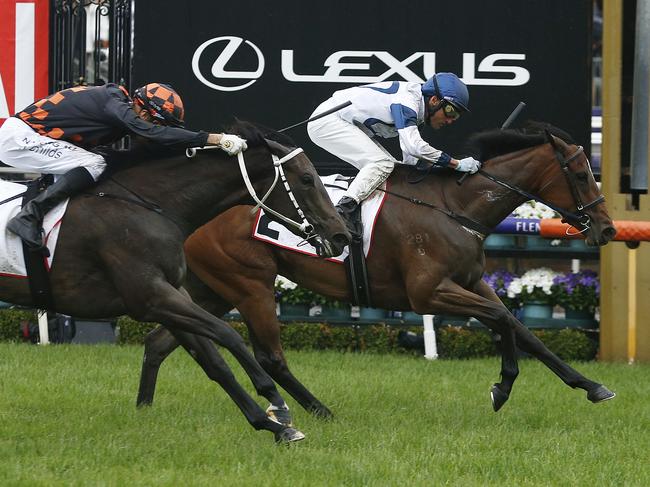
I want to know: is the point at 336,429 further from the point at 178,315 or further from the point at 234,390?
the point at 178,315

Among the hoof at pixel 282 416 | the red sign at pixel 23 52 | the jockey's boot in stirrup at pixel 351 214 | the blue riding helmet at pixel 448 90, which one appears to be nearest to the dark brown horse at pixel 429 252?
the jockey's boot in stirrup at pixel 351 214

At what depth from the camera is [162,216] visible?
6086 mm

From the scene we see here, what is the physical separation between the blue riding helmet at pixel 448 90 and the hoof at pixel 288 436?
237 centimetres

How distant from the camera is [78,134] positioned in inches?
241

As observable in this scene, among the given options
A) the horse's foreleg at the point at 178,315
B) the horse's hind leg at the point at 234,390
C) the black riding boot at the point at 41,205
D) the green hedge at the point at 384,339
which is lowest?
the green hedge at the point at 384,339

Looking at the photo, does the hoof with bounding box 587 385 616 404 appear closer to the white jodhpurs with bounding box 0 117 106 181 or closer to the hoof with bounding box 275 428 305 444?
the hoof with bounding box 275 428 305 444

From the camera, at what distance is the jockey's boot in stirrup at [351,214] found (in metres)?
7.39

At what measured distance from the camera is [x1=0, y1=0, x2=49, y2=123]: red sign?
1045 cm

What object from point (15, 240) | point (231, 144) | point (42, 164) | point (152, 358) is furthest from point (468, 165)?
point (15, 240)

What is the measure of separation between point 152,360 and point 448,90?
2393 mm

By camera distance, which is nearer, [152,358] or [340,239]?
[340,239]

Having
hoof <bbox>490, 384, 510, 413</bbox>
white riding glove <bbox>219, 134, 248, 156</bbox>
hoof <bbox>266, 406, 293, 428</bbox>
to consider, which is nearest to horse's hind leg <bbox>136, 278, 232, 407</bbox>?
hoof <bbox>266, 406, 293, 428</bbox>

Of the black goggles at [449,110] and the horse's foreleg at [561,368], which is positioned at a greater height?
the black goggles at [449,110]

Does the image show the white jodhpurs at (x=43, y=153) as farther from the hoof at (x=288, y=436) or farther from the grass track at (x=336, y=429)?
the hoof at (x=288, y=436)
